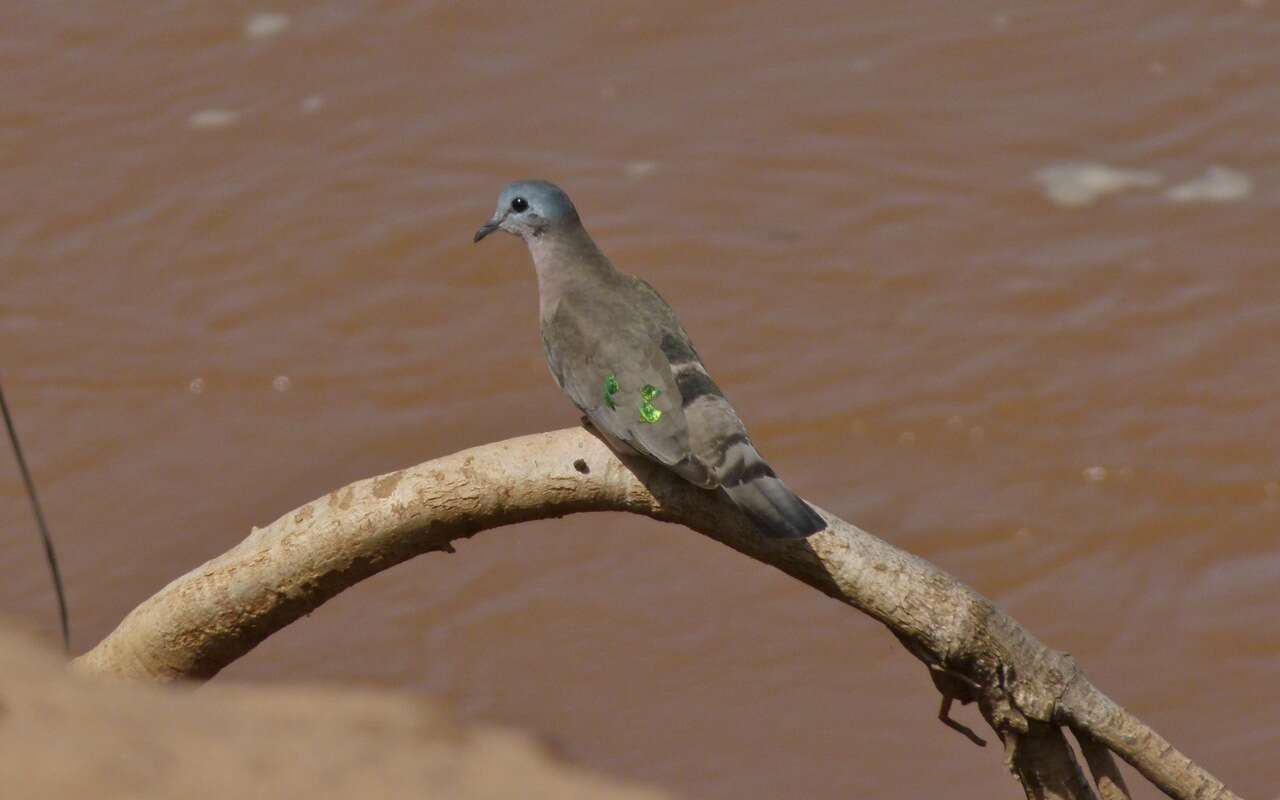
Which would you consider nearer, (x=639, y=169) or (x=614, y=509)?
(x=614, y=509)

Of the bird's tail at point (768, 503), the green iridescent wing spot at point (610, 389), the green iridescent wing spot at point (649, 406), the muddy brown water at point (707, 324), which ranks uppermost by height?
the green iridescent wing spot at point (649, 406)

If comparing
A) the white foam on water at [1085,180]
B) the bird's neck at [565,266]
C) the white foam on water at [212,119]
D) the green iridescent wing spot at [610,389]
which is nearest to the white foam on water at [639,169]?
the white foam on water at [1085,180]

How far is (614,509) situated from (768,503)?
48 cm

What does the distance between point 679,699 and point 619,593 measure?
63cm

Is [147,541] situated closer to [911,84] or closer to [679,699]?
[679,699]

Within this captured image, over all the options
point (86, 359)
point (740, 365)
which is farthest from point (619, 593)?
point (86, 359)

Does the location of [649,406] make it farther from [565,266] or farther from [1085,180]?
[1085,180]

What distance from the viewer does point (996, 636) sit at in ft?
12.9

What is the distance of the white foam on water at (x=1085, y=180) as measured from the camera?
8898 mm

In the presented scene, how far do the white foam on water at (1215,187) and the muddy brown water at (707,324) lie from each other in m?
0.02

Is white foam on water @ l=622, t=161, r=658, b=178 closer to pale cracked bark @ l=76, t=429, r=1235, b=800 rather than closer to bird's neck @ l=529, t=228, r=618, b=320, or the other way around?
bird's neck @ l=529, t=228, r=618, b=320

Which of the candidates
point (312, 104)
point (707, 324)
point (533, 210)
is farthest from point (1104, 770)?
point (312, 104)

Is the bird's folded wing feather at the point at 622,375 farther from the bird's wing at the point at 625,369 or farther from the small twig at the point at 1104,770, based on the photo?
the small twig at the point at 1104,770

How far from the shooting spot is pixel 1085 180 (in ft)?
29.4
